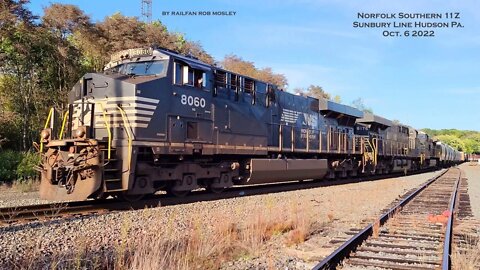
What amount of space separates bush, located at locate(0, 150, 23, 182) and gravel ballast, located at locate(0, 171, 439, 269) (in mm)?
10445

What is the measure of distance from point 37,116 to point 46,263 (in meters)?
18.1

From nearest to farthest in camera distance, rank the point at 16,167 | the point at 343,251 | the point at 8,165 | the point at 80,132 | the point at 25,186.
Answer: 1. the point at 343,251
2. the point at 80,132
3. the point at 25,186
4. the point at 8,165
5. the point at 16,167

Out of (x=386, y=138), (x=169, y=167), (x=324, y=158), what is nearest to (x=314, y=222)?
(x=169, y=167)

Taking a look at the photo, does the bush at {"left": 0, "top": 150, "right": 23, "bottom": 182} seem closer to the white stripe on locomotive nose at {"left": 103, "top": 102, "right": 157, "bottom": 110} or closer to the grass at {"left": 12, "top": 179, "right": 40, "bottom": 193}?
the grass at {"left": 12, "top": 179, "right": 40, "bottom": 193}

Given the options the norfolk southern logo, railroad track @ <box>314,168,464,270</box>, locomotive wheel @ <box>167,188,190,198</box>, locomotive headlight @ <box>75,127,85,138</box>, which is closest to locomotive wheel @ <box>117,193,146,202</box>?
locomotive wheel @ <box>167,188,190,198</box>

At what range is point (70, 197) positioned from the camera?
9.12 metres

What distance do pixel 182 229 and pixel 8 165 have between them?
12.8 m

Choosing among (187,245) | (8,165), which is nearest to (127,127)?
(187,245)

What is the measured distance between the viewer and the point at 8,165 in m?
17.2

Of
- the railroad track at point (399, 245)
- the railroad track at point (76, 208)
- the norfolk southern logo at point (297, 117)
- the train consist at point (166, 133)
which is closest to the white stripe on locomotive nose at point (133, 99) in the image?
the train consist at point (166, 133)

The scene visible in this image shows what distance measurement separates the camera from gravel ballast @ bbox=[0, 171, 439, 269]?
219 inches

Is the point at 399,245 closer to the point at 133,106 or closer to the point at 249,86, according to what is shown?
the point at 133,106

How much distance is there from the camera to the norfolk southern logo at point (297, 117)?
16.4m

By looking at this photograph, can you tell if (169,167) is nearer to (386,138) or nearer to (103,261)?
(103,261)
